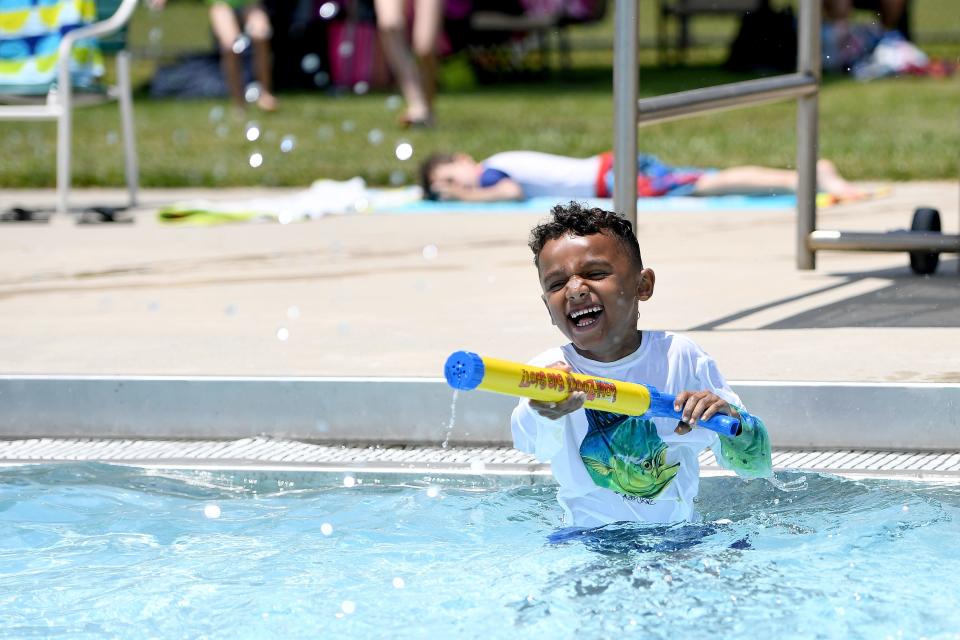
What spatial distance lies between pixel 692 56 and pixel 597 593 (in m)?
15.1

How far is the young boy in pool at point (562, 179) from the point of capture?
7.68 meters

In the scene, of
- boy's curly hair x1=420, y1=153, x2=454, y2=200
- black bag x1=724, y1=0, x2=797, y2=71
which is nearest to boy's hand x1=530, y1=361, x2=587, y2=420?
boy's curly hair x1=420, y1=153, x2=454, y2=200

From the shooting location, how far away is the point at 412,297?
5109 mm

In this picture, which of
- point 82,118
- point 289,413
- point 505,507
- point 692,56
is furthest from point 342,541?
point 692,56

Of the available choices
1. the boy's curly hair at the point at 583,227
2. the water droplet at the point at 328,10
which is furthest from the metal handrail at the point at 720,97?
the water droplet at the point at 328,10

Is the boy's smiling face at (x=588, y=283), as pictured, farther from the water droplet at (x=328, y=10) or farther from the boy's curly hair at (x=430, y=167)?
the water droplet at (x=328, y=10)

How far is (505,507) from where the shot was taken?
3.24 meters

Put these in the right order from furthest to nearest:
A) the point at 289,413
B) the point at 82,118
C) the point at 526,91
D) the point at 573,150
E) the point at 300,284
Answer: the point at 526,91, the point at 82,118, the point at 573,150, the point at 300,284, the point at 289,413

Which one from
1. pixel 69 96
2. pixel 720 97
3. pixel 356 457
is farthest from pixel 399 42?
pixel 356 457

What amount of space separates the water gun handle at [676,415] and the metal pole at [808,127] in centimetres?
259

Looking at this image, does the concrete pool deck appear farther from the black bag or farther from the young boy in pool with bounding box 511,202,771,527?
the black bag

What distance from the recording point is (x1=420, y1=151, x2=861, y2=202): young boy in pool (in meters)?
7.68

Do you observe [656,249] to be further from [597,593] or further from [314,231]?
[597,593]

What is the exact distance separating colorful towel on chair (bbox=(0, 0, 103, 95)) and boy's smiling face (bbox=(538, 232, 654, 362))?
18.7 feet
